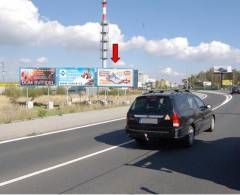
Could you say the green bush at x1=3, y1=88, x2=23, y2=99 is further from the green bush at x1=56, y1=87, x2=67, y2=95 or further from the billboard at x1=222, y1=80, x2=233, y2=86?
the billboard at x1=222, y1=80, x2=233, y2=86

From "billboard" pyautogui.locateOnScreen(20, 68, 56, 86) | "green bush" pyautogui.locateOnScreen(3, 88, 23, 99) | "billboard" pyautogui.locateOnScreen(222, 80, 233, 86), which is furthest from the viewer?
"billboard" pyautogui.locateOnScreen(222, 80, 233, 86)

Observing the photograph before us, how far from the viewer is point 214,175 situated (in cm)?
791

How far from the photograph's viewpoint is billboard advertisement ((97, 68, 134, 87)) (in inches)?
1524

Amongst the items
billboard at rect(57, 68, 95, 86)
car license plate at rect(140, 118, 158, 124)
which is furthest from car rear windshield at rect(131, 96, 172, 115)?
billboard at rect(57, 68, 95, 86)

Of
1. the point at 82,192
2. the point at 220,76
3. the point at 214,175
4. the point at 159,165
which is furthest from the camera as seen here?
the point at 220,76

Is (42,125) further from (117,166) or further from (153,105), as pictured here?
(117,166)

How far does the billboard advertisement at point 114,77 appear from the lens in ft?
127

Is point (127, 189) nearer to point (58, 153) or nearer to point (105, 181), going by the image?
point (105, 181)

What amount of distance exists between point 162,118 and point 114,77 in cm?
2803

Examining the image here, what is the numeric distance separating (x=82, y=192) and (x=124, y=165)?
7.72ft

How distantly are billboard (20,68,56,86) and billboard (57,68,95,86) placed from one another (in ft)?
2.23

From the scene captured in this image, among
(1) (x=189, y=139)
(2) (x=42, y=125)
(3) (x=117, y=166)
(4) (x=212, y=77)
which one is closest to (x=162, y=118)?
(1) (x=189, y=139)

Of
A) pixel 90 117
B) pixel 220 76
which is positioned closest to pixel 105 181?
pixel 90 117

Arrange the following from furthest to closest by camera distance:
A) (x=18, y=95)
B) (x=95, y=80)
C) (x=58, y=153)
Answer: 1. (x=18, y=95)
2. (x=95, y=80)
3. (x=58, y=153)
